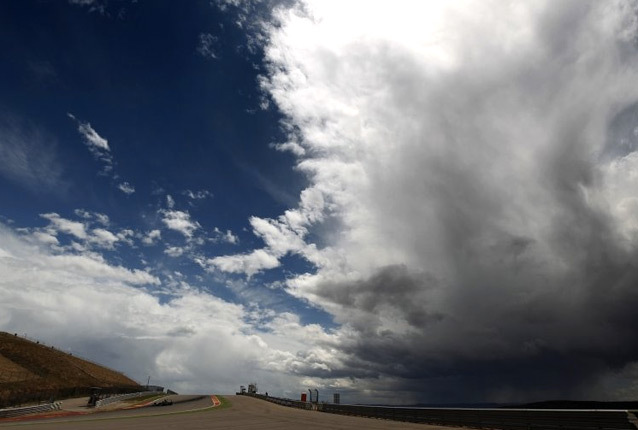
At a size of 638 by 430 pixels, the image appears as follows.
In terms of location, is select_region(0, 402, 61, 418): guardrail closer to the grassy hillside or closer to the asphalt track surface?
the asphalt track surface

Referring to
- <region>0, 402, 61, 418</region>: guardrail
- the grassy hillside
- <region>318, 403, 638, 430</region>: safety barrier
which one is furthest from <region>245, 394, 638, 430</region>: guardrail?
the grassy hillside

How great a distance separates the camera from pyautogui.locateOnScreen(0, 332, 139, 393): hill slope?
3287 inches

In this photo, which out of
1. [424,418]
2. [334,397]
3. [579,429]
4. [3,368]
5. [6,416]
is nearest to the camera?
[579,429]

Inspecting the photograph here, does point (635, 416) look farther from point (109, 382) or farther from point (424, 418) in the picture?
point (109, 382)

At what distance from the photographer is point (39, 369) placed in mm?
101375

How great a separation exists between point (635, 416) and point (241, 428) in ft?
65.1

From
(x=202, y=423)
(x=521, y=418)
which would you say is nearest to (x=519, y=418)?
(x=521, y=418)

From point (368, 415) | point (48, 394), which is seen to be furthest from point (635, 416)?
point (48, 394)

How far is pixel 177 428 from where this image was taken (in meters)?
22.9

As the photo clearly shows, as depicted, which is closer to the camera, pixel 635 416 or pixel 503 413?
pixel 635 416

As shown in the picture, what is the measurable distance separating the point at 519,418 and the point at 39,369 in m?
119

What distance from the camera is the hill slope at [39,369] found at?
83500mm

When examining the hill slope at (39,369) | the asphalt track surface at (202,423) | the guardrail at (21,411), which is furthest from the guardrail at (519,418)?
the hill slope at (39,369)

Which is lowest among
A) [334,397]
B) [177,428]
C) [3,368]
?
[177,428]
